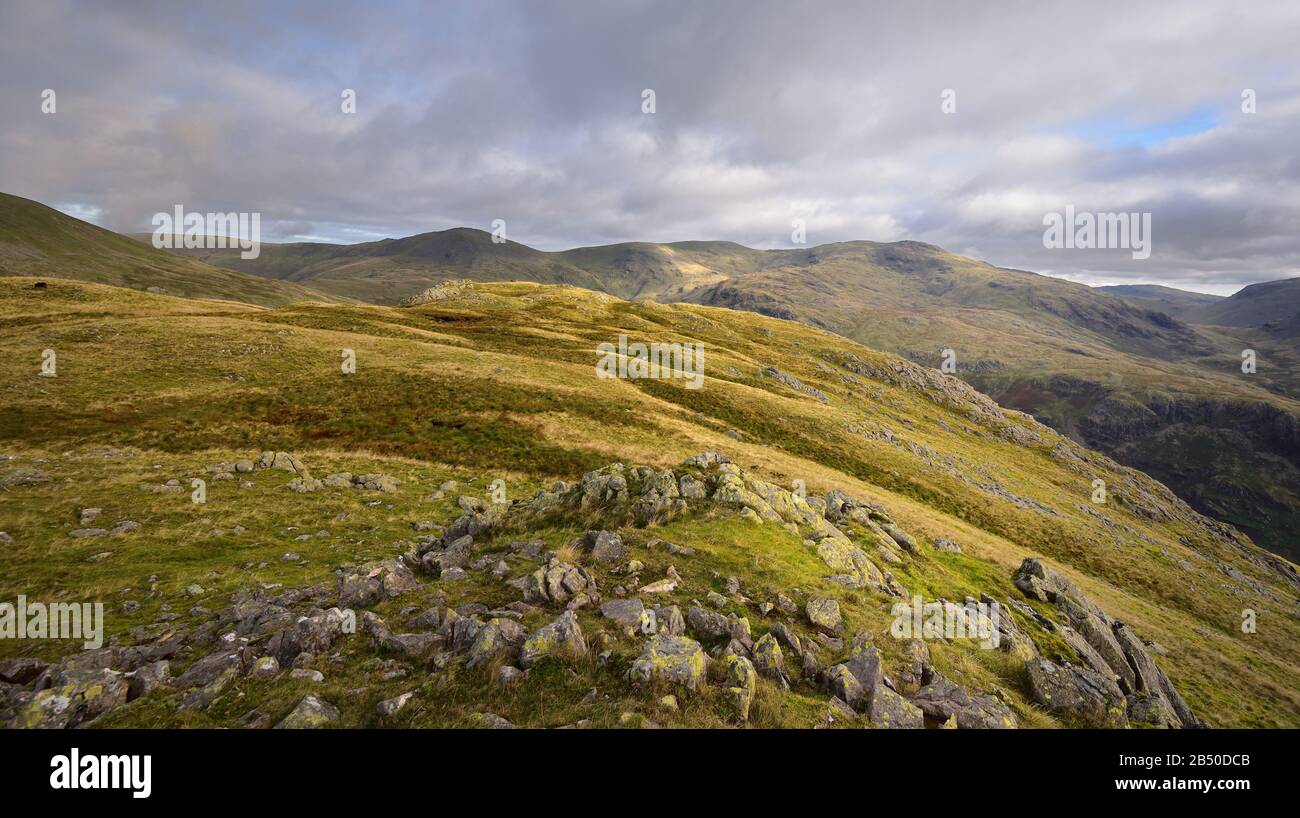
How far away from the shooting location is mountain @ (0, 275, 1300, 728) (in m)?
9.23

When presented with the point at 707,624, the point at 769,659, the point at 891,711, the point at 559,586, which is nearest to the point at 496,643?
the point at 559,586

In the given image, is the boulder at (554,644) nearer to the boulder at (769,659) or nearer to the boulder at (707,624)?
the boulder at (707,624)

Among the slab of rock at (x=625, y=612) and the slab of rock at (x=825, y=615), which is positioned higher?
the slab of rock at (x=625, y=612)

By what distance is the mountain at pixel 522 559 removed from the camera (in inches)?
364

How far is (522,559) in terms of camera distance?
15391 millimetres

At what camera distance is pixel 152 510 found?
21.5 m

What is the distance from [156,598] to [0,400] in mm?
32103

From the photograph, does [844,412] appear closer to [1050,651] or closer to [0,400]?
[1050,651]

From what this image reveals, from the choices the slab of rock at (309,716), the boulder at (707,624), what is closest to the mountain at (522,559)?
the slab of rock at (309,716)

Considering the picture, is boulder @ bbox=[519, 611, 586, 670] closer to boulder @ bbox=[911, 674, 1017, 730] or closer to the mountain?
the mountain

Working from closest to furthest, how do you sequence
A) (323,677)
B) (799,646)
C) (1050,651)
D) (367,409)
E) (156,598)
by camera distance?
(323,677)
(799,646)
(156,598)
(1050,651)
(367,409)
